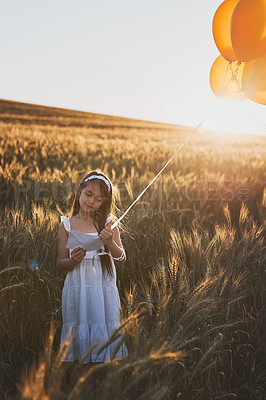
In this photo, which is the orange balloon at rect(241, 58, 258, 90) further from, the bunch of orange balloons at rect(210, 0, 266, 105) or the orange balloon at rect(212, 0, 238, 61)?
the orange balloon at rect(212, 0, 238, 61)

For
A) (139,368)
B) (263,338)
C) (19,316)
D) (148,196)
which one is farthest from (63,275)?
(148,196)

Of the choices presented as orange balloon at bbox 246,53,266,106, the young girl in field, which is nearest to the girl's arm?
the young girl in field

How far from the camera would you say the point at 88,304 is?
166 cm

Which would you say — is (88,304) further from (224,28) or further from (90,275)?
(224,28)

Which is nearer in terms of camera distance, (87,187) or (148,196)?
(87,187)

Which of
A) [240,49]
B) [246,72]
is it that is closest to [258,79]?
[240,49]

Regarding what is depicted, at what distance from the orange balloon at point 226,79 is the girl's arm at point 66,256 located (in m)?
1.75

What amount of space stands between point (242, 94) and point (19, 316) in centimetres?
220

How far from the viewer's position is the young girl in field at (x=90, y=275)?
1604 millimetres

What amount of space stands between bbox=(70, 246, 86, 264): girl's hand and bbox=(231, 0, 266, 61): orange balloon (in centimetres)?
167

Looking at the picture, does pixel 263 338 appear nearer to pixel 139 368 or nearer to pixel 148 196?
pixel 139 368

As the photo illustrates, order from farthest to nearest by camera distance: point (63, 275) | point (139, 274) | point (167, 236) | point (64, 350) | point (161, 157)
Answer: point (161, 157) → point (167, 236) → point (139, 274) → point (63, 275) → point (64, 350)

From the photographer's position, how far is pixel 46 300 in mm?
1859

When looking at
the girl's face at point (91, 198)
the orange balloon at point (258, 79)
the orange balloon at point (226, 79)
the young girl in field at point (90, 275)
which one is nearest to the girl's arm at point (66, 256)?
the young girl in field at point (90, 275)
